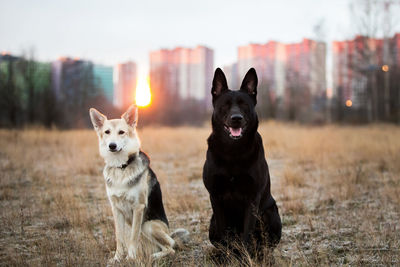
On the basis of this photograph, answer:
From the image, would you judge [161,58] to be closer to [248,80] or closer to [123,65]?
[123,65]

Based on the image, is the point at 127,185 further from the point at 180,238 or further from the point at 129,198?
the point at 180,238

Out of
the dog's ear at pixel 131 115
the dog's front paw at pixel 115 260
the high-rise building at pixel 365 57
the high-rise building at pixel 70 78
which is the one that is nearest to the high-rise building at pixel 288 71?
the high-rise building at pixel 365 57

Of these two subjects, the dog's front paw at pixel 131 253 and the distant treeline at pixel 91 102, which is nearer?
the dog's front paw at pixel 131 253

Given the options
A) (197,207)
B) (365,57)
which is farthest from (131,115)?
(365,57)

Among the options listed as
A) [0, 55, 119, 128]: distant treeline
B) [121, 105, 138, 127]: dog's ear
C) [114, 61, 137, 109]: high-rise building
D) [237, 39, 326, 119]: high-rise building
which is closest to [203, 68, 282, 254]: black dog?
[121, 105, 138, 127]: dog's ear

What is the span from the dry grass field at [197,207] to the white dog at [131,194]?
0.91 feet

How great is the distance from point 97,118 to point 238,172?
5.58 feet

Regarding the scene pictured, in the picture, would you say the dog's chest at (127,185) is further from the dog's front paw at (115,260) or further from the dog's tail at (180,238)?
the dog's tail at (180,238)

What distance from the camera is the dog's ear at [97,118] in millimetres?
3725

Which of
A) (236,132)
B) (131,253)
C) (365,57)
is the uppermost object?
(365,57)

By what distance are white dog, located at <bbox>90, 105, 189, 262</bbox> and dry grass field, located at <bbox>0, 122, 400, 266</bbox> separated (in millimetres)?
276

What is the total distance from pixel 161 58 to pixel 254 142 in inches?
2000

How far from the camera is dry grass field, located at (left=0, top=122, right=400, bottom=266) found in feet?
12.0

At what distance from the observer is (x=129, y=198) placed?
11.3 feet
